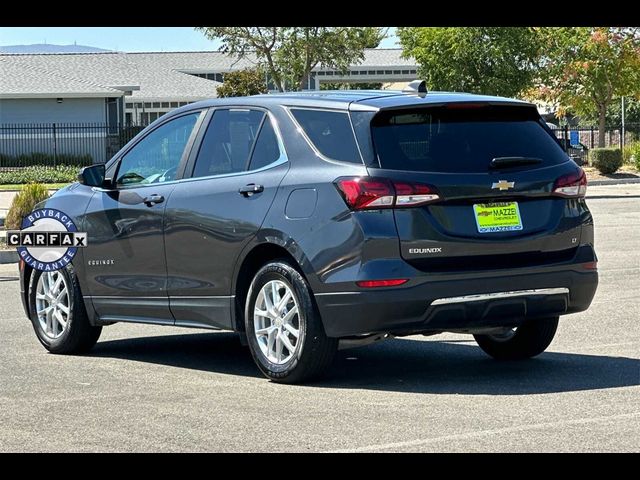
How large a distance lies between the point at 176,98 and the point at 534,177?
203ft

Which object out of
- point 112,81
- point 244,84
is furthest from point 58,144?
point 244,84

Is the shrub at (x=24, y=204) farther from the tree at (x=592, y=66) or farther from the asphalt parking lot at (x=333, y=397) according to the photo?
the tree at (x=592, y=66)

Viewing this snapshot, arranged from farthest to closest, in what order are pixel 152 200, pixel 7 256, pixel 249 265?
pixel 7 256 → pixel 152 200 → pixel 249 265

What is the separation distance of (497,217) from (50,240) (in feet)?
11.9

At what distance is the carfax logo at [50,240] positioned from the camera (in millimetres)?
10484

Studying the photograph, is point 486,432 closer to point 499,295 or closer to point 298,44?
point 499,295

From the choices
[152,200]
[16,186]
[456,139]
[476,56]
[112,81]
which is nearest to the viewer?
[456,139]

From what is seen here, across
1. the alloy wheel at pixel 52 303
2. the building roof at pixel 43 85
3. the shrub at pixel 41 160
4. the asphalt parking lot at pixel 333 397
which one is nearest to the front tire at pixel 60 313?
the alloy wheel at pixel 52 303

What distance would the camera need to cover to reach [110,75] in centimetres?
6581

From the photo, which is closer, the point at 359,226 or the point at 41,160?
the point at 359,226

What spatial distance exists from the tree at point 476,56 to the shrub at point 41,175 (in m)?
17.3

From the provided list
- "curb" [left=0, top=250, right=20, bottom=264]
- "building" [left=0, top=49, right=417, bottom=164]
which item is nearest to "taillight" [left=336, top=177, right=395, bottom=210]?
"curb" [left=0, top=250, right=20, bottom=264]

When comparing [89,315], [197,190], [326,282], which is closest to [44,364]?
[89,315]
